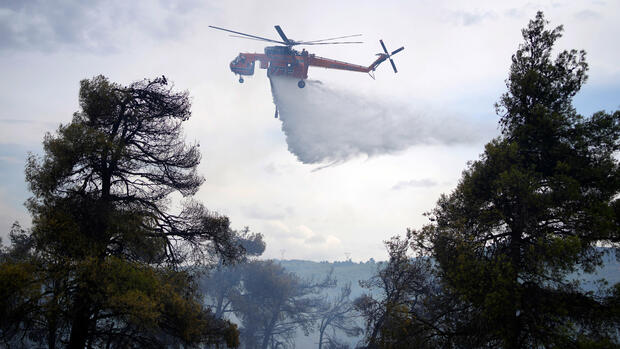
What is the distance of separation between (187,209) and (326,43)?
102 feet

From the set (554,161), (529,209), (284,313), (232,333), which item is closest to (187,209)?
(232,333)

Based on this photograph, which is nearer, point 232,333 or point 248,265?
point 232,333

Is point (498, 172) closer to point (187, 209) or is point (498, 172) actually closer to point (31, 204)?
point (187, 209)

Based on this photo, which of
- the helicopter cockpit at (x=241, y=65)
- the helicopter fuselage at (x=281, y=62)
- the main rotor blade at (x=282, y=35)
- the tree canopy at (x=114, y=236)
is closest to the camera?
the tree canopy at (x=114, y=236)

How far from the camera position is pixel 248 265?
5450cm

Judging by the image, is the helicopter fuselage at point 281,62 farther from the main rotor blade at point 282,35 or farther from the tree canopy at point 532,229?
the tree canopy at point 532,229

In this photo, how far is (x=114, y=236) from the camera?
1180 cm

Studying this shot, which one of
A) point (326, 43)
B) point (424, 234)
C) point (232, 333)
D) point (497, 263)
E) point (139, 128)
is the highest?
point (326, 43)

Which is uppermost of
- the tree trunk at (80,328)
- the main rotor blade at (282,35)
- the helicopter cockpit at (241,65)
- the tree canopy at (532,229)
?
the main rotor blade at (282,35)

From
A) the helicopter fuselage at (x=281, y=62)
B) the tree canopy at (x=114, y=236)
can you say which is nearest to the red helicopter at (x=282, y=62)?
the helicopter fuselage at (x=281, y=62)

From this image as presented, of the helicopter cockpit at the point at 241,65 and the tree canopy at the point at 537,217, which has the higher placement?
the helicopter cockpit at the point at 241,65

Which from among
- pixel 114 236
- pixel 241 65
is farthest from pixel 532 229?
pixel 241 65

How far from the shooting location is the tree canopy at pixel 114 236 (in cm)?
1015

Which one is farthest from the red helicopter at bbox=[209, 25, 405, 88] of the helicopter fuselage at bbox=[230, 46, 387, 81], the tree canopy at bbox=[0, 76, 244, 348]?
the tree canopy at bbox=[0, 76, 244, 348]
